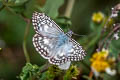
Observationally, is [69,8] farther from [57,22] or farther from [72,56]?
[72,56]

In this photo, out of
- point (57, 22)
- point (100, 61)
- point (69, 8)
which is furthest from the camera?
point (69, 8)

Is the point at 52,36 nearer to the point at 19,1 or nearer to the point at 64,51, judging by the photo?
the point at 64,51

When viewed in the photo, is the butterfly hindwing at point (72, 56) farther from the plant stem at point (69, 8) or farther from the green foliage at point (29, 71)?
the plant stem at point (69, 8)

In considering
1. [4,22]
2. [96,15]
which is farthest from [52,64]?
[4,22]

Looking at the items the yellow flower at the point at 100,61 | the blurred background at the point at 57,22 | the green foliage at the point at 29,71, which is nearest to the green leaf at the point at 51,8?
the blurred background at the point at 57,22

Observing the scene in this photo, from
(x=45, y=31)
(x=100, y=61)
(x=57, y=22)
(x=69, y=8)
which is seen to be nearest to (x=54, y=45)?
(x=45, y=31)

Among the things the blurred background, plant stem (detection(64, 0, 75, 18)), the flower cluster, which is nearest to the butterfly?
the blurred background
